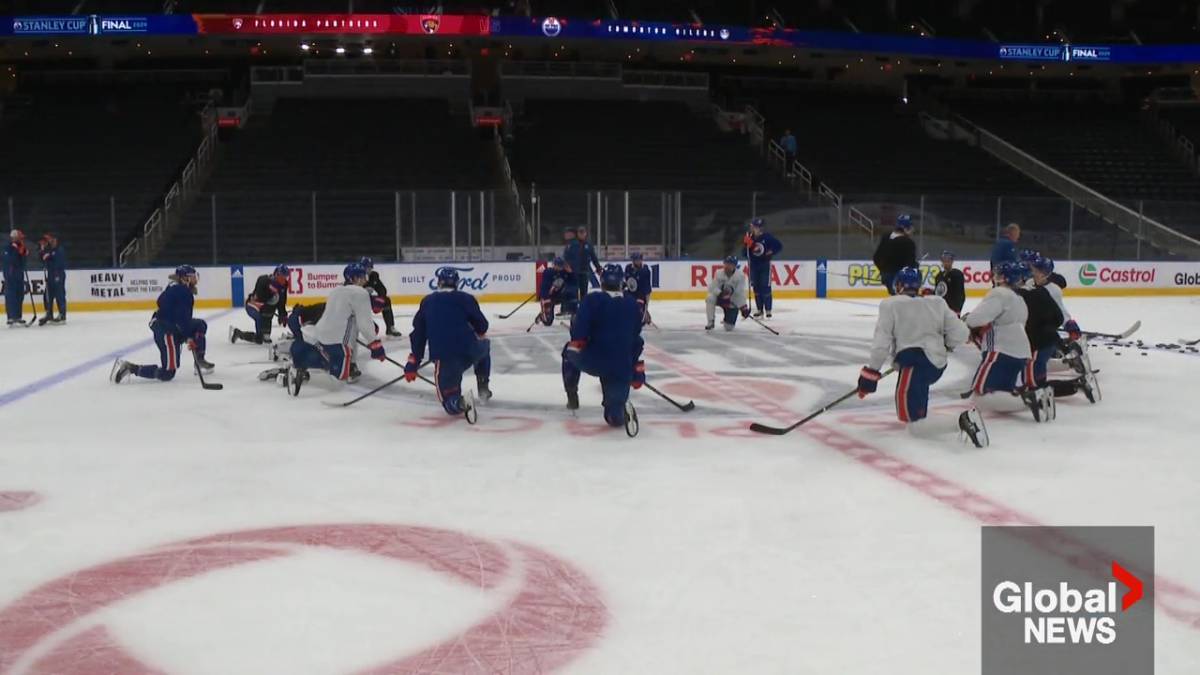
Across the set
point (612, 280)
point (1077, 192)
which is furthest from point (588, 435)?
point (1077, 192)

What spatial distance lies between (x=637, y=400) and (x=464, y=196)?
12.8 m

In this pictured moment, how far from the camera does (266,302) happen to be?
11453mm

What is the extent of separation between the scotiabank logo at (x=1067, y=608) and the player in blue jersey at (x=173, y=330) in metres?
7.23

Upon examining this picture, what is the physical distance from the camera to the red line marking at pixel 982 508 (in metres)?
3.50

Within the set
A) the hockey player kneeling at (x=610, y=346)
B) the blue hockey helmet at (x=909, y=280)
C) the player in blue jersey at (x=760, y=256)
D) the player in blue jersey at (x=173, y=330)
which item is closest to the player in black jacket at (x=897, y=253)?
the player in blue jersey at (x=760, y=256)

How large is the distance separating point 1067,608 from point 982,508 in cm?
127

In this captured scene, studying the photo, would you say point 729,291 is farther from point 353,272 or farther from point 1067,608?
point 1067,608

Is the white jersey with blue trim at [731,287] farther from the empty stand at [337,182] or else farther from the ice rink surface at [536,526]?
the empty stand at [337,182]

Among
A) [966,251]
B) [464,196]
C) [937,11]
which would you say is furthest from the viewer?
[937,11]

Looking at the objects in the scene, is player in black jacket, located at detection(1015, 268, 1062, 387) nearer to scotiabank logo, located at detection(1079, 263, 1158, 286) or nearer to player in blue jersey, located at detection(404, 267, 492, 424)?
player in blue jersey, located at detection(404, 267, 492, 424)

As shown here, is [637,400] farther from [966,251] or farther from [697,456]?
[966,251]

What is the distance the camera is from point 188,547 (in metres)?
4.12

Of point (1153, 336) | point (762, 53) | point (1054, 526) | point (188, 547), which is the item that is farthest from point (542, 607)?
point (762, 53)

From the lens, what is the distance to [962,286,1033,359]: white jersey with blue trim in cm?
673
